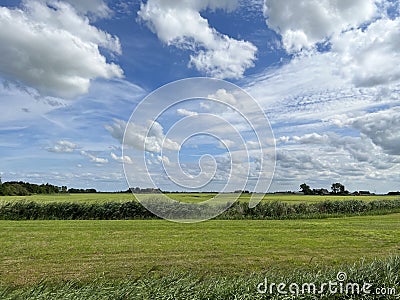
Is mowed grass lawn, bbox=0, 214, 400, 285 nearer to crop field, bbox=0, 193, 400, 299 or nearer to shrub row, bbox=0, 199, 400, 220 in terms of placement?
crop field, bbox=0, 193, 400, 299

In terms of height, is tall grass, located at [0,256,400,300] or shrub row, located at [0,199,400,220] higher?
shrub row, located at [0,199,400,220]

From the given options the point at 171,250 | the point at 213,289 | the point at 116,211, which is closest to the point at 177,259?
Result: the point at 171,250

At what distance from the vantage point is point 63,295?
509 cm

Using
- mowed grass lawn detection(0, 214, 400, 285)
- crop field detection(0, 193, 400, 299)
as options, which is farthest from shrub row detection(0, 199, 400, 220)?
mowed grass lawn detection(0, 214, 400, 285)

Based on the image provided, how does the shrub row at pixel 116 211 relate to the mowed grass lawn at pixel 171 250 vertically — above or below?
above

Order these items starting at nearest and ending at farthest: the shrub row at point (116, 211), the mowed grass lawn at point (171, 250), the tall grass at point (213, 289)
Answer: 1. the tall grass at point (213, 289)
2. the mowed grass lawn at point (171, 250)
3. the shrub row at point (116, 211)

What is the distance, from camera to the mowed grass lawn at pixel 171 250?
9031 millimetres

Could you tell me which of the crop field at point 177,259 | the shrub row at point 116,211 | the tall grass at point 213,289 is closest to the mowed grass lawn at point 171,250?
the crop field at point 177,259

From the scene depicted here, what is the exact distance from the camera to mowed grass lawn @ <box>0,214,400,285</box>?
9031mm

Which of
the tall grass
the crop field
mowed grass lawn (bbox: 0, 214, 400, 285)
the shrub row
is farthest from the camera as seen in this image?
the shrub row

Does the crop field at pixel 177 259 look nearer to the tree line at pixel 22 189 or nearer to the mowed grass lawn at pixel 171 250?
the mowed grass lawn at pixel 171 250

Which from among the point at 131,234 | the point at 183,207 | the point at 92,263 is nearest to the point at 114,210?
the point at 183,207

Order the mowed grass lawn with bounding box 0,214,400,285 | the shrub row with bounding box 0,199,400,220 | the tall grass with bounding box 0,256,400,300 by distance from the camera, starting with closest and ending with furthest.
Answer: the tall grass with bounding box 0,256,400,300 → the mowed grass lawn with bounding box 0,214,400,285 → the shrub row with bounding box 0,199,400,220

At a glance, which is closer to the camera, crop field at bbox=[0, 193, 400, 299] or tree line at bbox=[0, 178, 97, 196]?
crop field at bbox=[0, 193, 400, 299]
